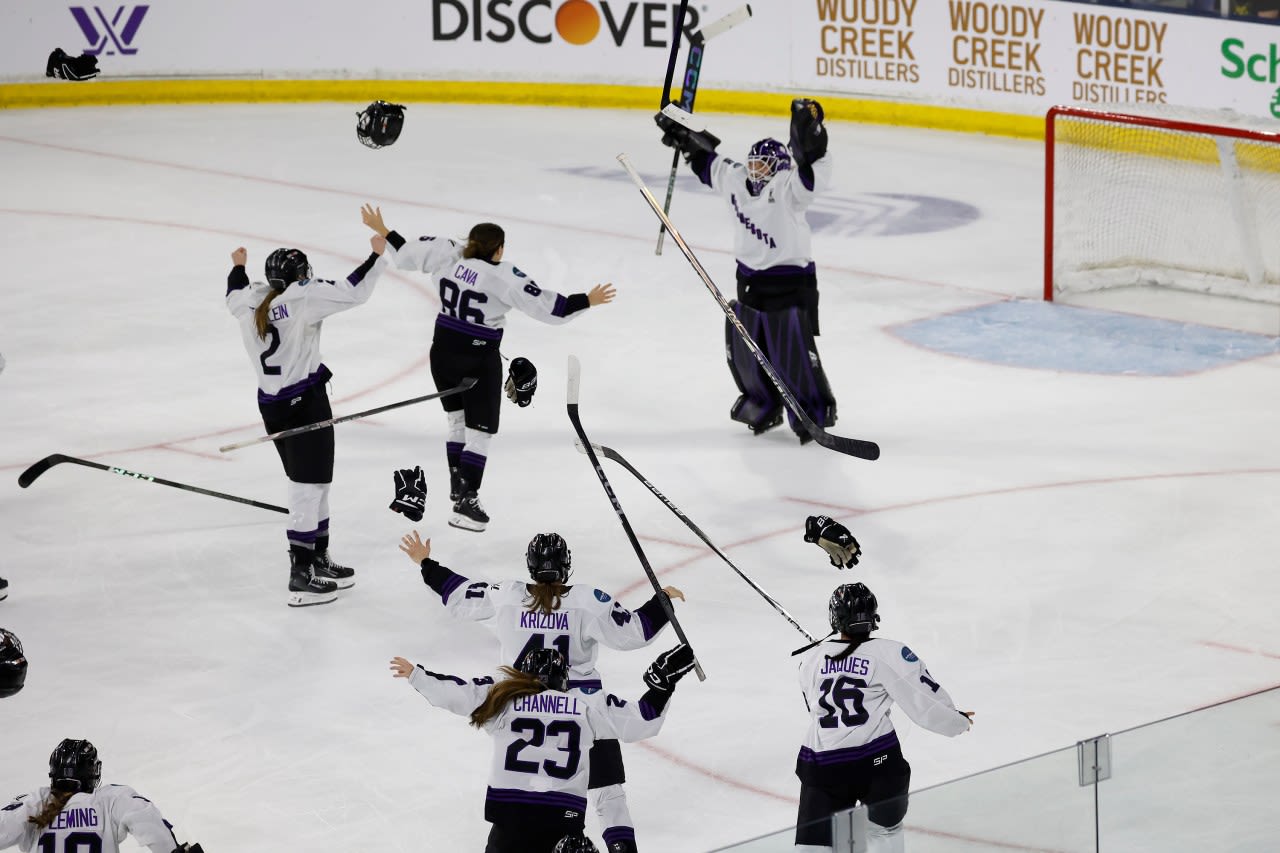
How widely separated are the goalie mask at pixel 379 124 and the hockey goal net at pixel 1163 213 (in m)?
4.21

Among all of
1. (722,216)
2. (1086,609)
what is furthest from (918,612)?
(722,216)

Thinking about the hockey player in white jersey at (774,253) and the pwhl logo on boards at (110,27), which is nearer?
the hockey player in white jersey at (774,253)

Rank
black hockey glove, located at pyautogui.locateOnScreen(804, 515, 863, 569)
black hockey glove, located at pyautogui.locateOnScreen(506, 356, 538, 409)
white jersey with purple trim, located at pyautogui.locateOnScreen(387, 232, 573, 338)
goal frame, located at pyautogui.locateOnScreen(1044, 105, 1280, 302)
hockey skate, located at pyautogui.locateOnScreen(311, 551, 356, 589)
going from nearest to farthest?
black hockey glove, located at pyautogui.locateOnScreen(804, 515, 863, 569) < hockey skate, located at pyautogui.locateOnScreen(311, 551, 356, 589) < white jersey with purple trim, located at pyautogui.locateOnScreen(387, 232, 573, 338) < black hockey glove, located at pyautogui.locateOnScreen(506, 356, 538, 409) < goal frame, located at pyautogui.locateOnScreen(1044, 105, 1280, 302)

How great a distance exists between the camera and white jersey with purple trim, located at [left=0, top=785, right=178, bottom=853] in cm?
394

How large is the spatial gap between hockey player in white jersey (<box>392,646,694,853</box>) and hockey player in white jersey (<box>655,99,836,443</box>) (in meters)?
4.00

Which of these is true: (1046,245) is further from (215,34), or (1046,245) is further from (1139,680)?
(215,34)

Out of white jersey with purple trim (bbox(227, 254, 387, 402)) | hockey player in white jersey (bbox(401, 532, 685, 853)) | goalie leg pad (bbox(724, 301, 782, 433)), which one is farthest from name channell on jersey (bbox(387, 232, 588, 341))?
hockey player in white jersey (bbox(401, 532, 685, 853))

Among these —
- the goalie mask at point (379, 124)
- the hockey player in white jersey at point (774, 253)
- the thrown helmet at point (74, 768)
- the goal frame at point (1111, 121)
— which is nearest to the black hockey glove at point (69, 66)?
the goalie mask at point (379, 124)

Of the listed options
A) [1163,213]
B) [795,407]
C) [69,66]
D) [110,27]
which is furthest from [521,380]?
[110,27]

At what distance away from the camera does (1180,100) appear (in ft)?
40.5

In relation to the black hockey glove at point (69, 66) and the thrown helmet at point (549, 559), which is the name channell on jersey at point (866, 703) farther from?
the black hockey glove at point (69, 66)

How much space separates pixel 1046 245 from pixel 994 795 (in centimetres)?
692

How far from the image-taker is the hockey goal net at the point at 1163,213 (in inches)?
390

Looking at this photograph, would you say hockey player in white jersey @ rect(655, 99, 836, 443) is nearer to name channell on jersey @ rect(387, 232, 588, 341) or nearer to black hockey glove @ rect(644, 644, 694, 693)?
name channell on jersey @ rect(387, 232, 588, 341)
